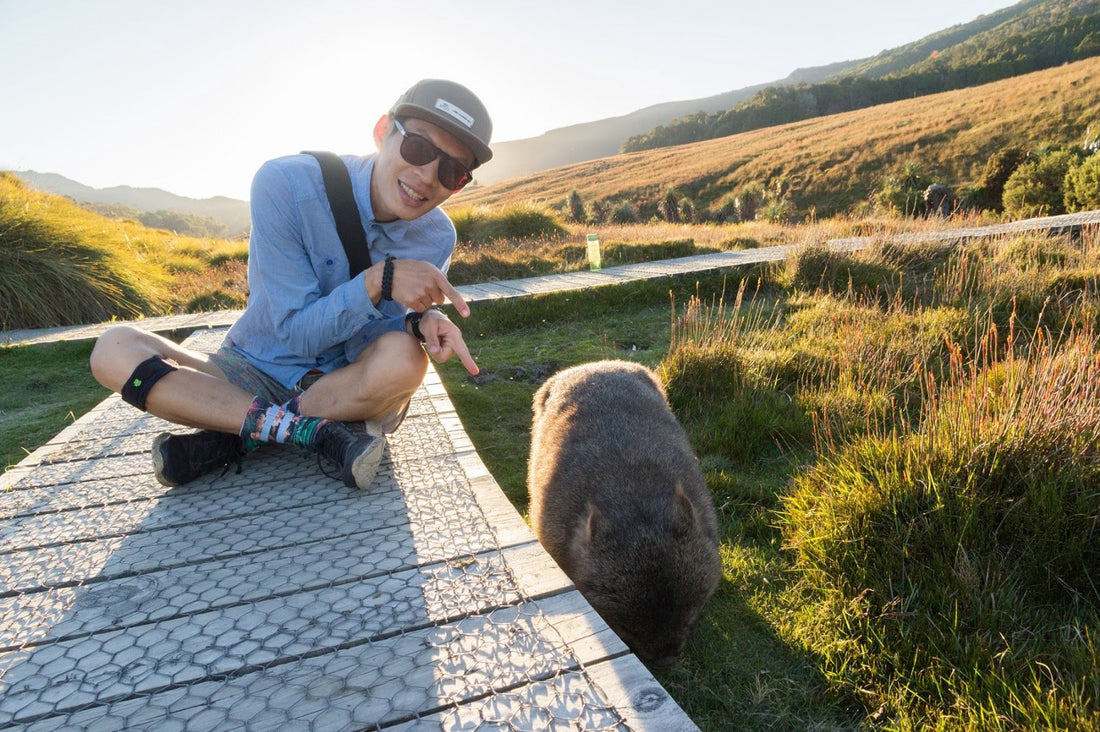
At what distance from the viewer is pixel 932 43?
171m

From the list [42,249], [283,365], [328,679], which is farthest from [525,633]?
[42,249]

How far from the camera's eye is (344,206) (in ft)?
11.3

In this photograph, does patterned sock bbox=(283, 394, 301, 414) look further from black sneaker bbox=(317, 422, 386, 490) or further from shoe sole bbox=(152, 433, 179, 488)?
shoe sole bbox=(152, 433, 179, 488)

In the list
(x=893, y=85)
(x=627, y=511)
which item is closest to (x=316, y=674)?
(x=627, y=511)

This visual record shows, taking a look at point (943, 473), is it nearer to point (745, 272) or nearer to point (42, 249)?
point (745, 272)

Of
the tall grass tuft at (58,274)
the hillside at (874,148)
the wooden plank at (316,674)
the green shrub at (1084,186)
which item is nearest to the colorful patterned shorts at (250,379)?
the wooden plank at (316,674)

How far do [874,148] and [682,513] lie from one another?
4990 cm

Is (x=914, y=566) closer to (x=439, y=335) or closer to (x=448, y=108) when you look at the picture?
(x=439, y=335)

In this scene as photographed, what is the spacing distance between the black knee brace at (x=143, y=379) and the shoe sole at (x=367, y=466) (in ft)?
3.80

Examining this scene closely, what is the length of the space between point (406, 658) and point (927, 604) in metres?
2.12

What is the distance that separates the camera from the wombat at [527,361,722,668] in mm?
2740

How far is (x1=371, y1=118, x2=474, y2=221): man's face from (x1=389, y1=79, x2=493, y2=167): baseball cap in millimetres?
63

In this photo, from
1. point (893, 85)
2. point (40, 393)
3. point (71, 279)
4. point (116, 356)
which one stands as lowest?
point (893, 85)

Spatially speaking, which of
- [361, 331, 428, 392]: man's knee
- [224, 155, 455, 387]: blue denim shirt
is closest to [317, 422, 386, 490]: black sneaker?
[361, 331, 428, 392]: man's knee
